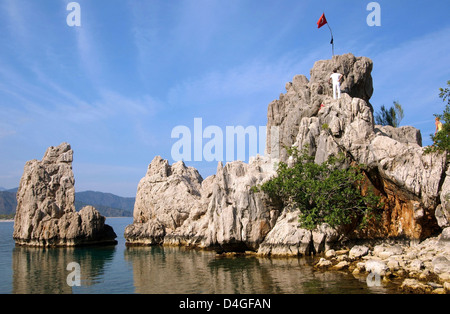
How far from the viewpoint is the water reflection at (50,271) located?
29.0 metres

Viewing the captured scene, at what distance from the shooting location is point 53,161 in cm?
7831

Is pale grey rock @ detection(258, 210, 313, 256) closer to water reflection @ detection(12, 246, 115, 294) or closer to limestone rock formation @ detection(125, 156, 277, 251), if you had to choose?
limestone rock formation @ detection(125, 156, 277, 251)

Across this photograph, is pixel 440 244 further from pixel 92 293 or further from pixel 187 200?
pixel 187 200

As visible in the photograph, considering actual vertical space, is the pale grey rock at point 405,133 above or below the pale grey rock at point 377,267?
above

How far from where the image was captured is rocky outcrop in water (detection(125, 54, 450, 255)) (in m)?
33.9

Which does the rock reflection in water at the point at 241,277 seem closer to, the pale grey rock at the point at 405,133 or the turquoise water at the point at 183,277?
the turquoise water at the point at 183,277

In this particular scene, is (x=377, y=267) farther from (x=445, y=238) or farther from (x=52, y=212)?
(x=52, y=212)

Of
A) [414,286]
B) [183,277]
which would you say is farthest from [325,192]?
[183,277]

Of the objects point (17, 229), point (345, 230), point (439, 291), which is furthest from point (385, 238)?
point (17, 229)

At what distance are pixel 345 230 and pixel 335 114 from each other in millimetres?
13826

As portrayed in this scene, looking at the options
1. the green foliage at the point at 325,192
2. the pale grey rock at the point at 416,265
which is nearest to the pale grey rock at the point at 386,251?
the green foliage at the point at 325,192

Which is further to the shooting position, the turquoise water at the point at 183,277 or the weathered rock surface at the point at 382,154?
the weathered rock surface at the point at 382,154

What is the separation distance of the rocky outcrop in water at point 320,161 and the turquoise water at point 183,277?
3.71 meters

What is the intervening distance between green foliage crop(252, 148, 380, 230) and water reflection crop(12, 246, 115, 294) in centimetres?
2132
